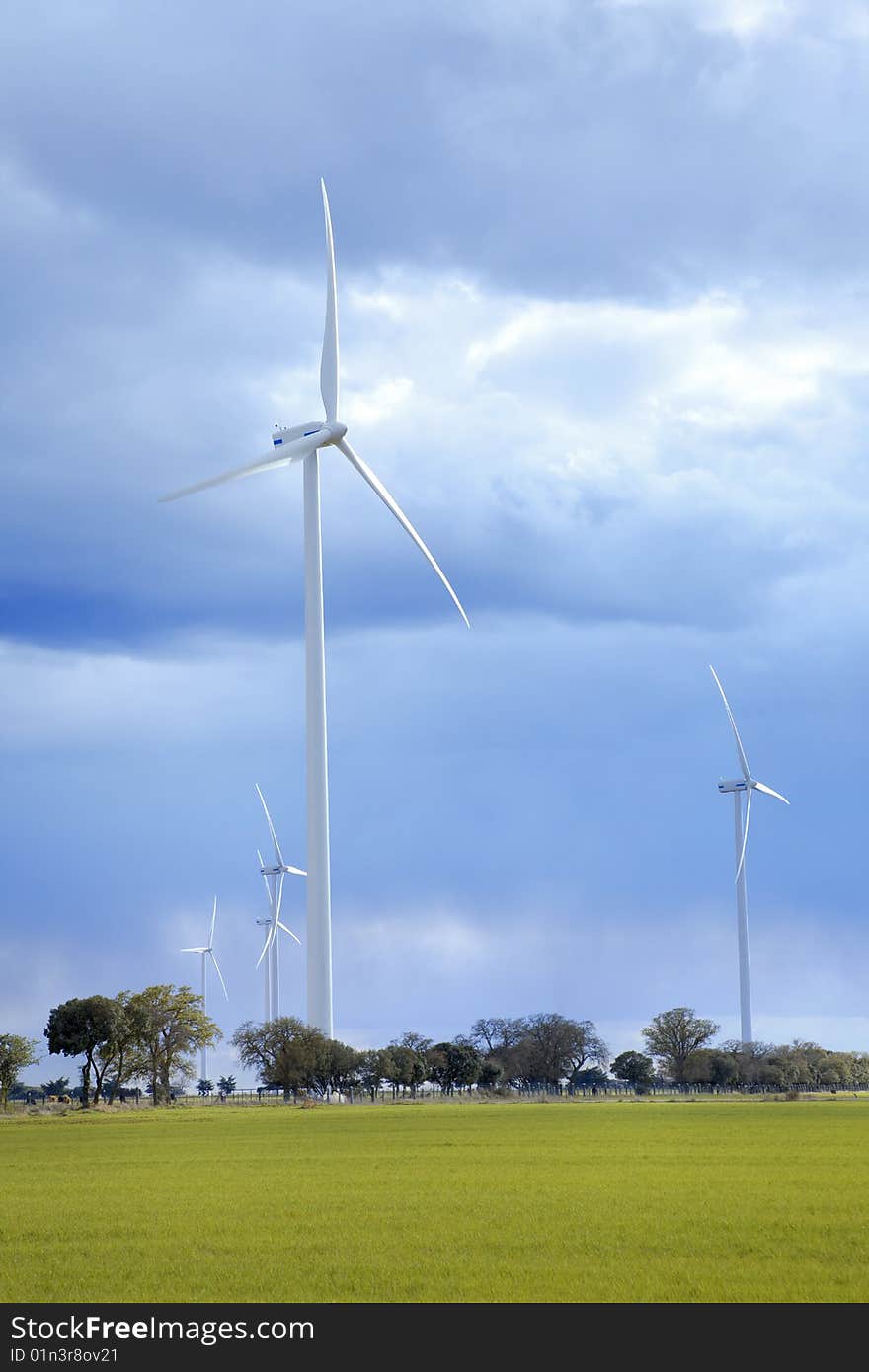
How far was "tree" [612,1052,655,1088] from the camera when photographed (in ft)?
620

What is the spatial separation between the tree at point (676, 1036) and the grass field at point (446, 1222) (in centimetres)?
13638

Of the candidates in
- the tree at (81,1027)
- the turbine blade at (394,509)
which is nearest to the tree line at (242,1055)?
the tree at (81,1027)

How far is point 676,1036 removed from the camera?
189750mm

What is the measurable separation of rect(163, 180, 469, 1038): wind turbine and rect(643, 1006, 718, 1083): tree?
297 feet

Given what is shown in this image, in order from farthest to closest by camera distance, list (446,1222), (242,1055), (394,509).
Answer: (242,1055) → (394,509) → (446,1222)

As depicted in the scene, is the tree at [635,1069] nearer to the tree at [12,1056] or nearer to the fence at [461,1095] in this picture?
the fence at [461,1095]

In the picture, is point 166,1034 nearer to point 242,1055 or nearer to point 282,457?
point 242,1055

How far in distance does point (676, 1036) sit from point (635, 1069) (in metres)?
7.06

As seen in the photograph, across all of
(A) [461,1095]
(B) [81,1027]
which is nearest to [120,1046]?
(B) [81,1027]

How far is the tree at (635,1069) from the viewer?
18912 cm

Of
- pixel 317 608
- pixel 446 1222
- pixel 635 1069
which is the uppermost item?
pixel 317 608
